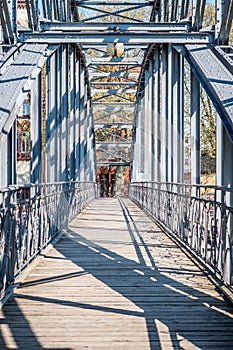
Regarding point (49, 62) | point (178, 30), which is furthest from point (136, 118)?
point (178, 30)

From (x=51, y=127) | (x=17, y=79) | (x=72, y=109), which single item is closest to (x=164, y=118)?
(x=51, y=127)

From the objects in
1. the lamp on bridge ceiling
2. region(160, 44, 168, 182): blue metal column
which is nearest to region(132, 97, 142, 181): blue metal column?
region(160, 44, 168, 182): blue metal column

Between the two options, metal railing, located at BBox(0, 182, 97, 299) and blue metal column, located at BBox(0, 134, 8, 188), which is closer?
metal railing, located at BBox(0, 182, 97, 299)

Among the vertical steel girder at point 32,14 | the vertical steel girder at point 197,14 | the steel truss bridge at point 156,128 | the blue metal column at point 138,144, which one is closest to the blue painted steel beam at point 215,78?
the steel truss bridge at point 156,128

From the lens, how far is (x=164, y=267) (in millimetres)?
6352

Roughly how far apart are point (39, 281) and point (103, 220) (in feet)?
24.3

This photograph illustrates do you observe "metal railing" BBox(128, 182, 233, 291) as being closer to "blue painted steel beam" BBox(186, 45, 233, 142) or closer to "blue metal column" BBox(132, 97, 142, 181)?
"blue painted steel beam" BBox(186, 45, 233, 142)

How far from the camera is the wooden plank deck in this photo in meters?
3.86

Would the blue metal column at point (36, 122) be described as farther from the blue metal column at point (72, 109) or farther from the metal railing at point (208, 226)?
the blue metal column at point (72, 109)

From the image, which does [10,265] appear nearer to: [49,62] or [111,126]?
[49,62]

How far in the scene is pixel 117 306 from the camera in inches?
184

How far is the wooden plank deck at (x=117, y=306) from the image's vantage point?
3861mm

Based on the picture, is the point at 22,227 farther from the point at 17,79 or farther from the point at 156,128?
the point at 156,128

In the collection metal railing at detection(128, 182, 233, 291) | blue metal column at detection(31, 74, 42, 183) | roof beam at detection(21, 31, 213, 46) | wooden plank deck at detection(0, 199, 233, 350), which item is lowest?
wooden plank deck at detection(0, 199, 233, 350)
